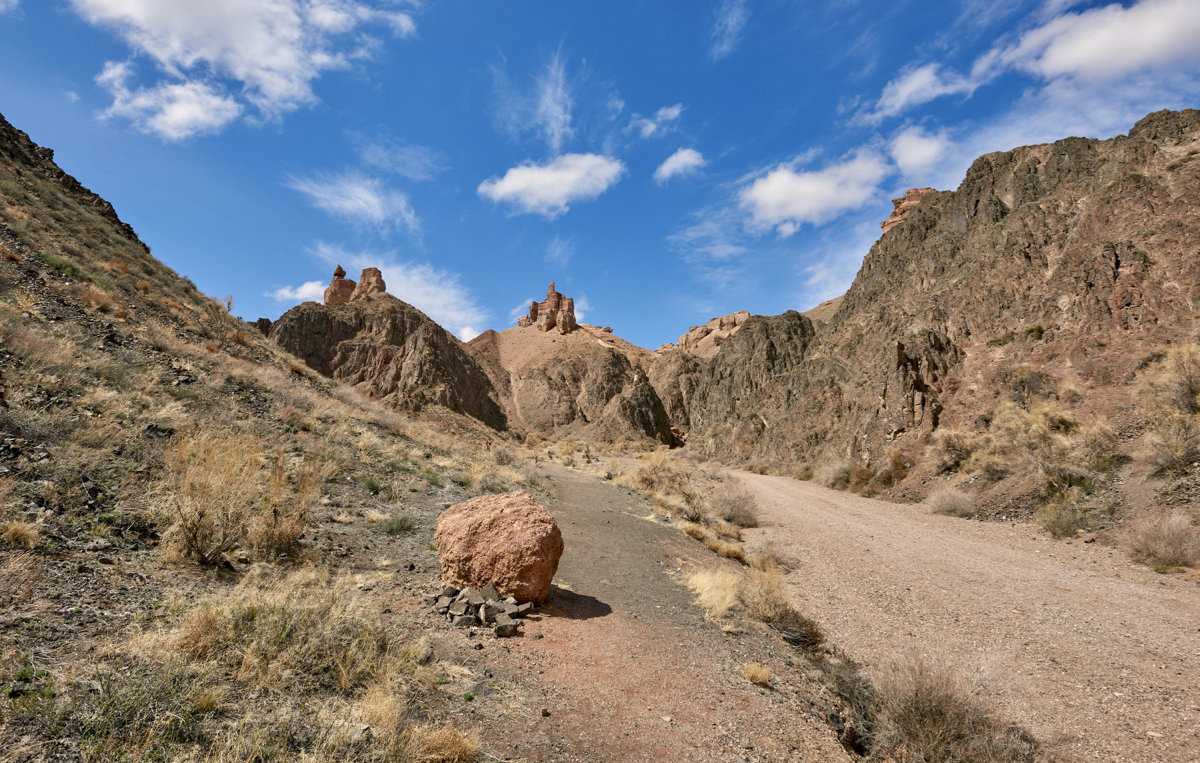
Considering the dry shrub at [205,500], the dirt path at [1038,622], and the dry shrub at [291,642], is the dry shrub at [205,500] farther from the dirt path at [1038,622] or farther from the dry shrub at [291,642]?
the dirt path at [1038,622]

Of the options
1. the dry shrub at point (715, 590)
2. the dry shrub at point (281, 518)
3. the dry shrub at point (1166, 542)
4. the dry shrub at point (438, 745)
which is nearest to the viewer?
the dry shrub at point (438, 745)

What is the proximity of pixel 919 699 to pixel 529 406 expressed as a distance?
7225cm

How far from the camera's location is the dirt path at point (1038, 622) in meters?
5.07

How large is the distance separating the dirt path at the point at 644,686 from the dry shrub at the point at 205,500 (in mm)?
3116

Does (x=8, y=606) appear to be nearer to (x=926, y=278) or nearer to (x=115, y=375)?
(x=115, y=375)

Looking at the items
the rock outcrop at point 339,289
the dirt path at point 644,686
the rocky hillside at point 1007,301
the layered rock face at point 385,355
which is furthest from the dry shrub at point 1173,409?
the rock outcrop at point 339,289

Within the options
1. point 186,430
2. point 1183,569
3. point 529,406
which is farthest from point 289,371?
point 529,406

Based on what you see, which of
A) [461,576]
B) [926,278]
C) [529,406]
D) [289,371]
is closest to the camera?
[461,576]

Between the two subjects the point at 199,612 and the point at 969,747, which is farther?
the point at 969,747

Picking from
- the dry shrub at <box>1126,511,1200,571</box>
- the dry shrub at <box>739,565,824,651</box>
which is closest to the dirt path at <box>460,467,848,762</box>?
the dry shrub at <box>739,565,824,651</box>

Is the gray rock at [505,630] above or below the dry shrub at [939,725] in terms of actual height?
above

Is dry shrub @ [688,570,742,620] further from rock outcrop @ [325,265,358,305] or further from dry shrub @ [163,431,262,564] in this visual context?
rock outcrop @ [325,265,358,305]

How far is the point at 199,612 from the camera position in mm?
3635

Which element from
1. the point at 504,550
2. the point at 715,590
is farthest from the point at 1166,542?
the point at 504,550
